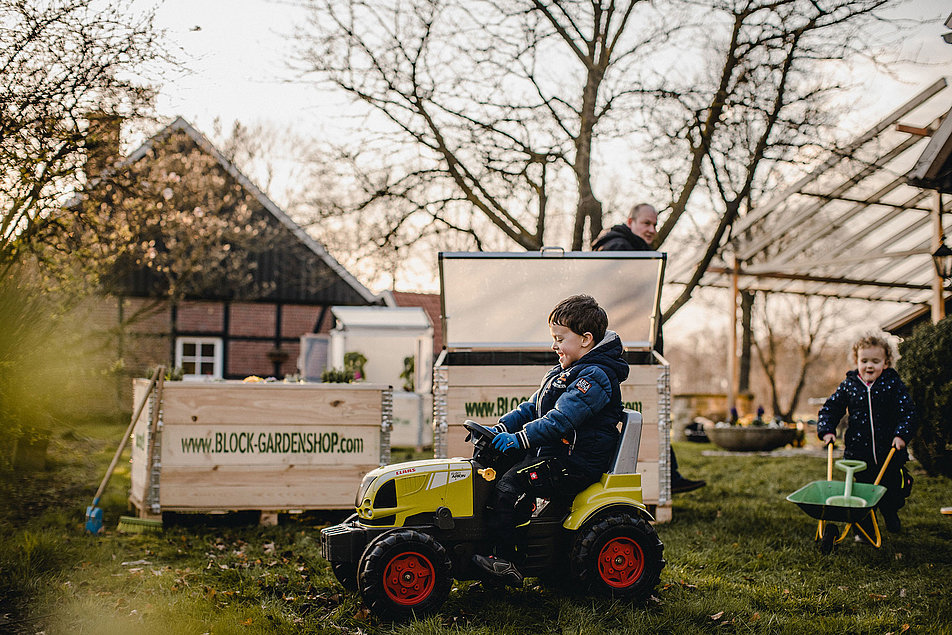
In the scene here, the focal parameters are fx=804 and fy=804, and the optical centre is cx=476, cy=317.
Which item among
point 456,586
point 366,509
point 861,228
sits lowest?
point 456,586

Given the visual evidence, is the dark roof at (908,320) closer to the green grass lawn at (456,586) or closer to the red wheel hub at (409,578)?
the green grass lawn at (456,586)

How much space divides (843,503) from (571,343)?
234 cm

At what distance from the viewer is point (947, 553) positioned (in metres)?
4.71

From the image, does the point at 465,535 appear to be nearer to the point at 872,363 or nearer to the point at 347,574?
the point at 347,574

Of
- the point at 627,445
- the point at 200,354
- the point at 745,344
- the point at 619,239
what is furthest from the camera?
the point at 745,344

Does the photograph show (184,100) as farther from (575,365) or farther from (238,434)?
(575,365)

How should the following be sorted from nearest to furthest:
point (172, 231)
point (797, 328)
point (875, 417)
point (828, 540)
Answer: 1. point (828, 540)
2. point (875, 417)
3. point (172, 231)
4. point (797, 328)

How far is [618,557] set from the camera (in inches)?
143

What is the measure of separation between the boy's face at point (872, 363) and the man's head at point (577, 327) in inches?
97.7

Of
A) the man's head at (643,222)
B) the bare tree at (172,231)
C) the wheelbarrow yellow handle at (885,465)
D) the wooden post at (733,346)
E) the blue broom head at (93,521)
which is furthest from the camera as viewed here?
the wooden post at (733,346)

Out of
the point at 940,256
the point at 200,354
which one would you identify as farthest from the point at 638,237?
the point at 200,354

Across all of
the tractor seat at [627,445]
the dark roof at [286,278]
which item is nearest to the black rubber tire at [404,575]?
the tractor seat at [627,445]

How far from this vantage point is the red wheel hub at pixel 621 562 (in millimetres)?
3594

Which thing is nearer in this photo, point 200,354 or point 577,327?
point 577,327
